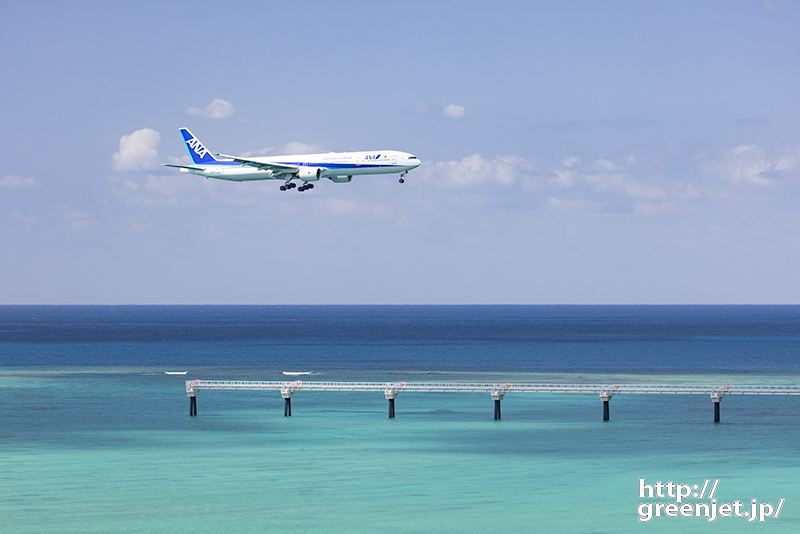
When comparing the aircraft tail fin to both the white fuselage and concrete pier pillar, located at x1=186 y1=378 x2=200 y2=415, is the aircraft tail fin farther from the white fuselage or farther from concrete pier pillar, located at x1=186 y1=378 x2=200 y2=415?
concrete pier pillar, located at x1=186 y1=378 x2=200 y2=415

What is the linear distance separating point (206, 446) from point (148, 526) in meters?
23.0

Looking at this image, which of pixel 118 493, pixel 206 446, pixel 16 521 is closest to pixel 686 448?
pixel 206 446

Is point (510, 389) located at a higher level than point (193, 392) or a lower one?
higher

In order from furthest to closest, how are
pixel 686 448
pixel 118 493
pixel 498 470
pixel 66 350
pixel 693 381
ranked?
pixel 66 350 < pixel 693 381 < pixel 686 448 < pixel 498 470 < pixel 118 493

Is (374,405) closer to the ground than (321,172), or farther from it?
closer to the ground

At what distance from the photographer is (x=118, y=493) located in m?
56.0

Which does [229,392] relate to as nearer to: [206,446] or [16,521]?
[206,446]

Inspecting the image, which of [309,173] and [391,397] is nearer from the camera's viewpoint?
[391,397]

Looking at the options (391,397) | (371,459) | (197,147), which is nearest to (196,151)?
(197,147)

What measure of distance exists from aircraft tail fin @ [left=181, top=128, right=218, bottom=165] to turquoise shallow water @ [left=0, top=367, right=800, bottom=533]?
24.4 meters

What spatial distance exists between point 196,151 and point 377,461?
55.2m

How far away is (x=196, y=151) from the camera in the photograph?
111 meters

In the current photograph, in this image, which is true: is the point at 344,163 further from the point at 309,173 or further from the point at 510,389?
the point at 510,389

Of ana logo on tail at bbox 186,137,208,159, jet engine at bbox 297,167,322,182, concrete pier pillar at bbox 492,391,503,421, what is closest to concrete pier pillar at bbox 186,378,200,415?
jet engine at bbox 297,167,322,182
